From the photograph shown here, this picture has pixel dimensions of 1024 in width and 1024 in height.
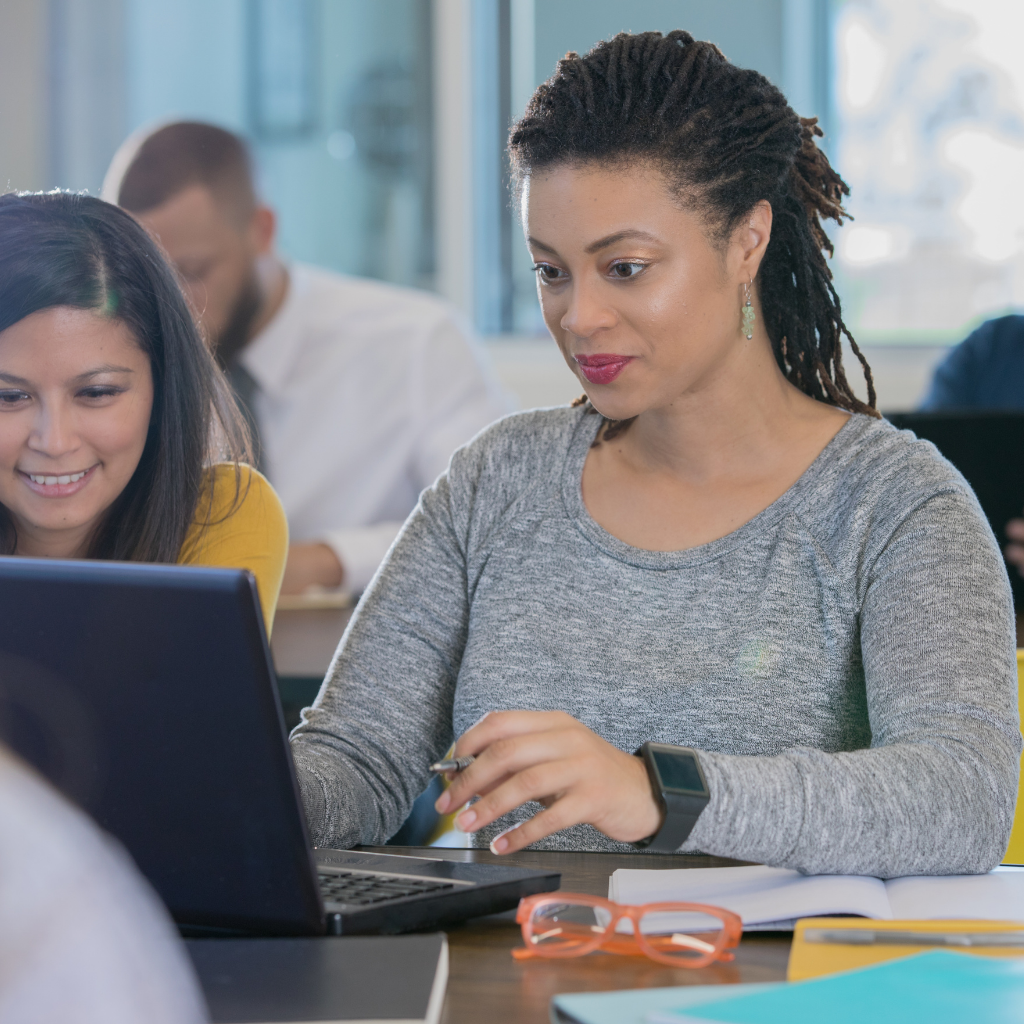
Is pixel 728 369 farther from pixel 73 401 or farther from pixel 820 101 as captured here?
pixel 820 101

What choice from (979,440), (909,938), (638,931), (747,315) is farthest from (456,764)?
(979,440)

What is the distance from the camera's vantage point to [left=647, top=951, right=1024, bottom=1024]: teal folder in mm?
583

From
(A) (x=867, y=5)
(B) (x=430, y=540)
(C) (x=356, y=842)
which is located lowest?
(C) (x=356, y=842)

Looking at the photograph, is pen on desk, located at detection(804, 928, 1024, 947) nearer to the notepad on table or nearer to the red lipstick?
the notepad on table

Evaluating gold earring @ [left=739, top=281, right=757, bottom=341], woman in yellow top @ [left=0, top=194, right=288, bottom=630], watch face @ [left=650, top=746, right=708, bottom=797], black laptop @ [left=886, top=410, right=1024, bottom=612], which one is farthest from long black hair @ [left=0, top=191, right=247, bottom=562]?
black laptop @ [left=886, top=410, right=1024, bottom=612]

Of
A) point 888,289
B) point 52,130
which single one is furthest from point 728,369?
point 52,130

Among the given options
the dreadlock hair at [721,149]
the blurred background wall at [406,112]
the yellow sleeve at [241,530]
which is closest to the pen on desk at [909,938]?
the dreadlock hair at [721,149]

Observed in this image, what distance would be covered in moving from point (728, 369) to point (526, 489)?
0.75ft

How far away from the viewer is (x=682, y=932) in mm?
747

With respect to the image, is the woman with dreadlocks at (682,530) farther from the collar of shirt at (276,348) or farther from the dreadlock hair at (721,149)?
the collar of shirt at (276,348)

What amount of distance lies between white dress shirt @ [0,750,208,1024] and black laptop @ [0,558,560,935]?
1.35 feet

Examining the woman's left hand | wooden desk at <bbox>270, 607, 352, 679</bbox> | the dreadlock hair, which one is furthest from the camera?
wooden desk at <bbox>270, 607, 352, 679</bbox>

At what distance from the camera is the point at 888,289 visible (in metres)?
3.38

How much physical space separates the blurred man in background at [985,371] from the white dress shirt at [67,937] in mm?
2719
